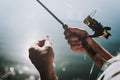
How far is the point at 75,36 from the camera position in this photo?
194 inches

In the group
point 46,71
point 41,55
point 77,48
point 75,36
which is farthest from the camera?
point 77,48

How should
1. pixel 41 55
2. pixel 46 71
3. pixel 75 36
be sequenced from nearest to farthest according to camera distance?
pixel 41 55 → pixel 46 71 → pixel 75 36

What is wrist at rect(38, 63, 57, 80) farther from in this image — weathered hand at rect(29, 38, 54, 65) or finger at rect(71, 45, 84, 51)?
finger at rect(71, 45, 84, 51)

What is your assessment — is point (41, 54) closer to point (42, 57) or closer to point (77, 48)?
point (42, 57)

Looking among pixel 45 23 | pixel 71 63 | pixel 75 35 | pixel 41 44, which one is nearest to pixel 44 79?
pixel 41 44

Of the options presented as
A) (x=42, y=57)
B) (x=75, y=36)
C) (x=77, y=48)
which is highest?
(x=42, y=57)

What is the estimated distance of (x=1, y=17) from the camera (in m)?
155

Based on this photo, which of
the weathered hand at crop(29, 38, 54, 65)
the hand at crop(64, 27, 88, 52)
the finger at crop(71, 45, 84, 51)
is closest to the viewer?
the weathered hand at crop(29, 38, 54, 65)

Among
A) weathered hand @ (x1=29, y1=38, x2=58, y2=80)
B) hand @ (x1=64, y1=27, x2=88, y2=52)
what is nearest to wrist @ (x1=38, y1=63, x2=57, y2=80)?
weathered hand @ (x1=29, y1=38, x2=58, y2=80)

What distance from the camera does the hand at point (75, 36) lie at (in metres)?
4.91

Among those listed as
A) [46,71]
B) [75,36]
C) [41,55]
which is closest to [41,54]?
[41,55]

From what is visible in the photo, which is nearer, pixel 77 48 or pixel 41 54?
pixel 41 54

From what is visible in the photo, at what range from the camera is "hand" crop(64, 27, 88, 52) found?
193 inches

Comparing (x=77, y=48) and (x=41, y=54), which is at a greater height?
(x=41, y=54)
